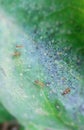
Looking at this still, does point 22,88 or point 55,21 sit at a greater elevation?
point 55,21

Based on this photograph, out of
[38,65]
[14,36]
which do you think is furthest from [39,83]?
[14,36]

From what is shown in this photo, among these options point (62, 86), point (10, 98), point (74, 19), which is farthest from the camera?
point (10, 98)

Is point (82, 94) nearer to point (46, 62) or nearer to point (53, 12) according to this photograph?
point (46, 62)

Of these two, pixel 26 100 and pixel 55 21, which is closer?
pixel 55 21

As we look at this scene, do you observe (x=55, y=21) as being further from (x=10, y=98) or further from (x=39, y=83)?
(x=10, y=98)

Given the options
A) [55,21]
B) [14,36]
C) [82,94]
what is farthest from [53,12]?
[82,94]

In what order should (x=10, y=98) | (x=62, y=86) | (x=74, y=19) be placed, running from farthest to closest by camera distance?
(x=10, y=98) < (x=62, y=86) < (x=74, y=19)
